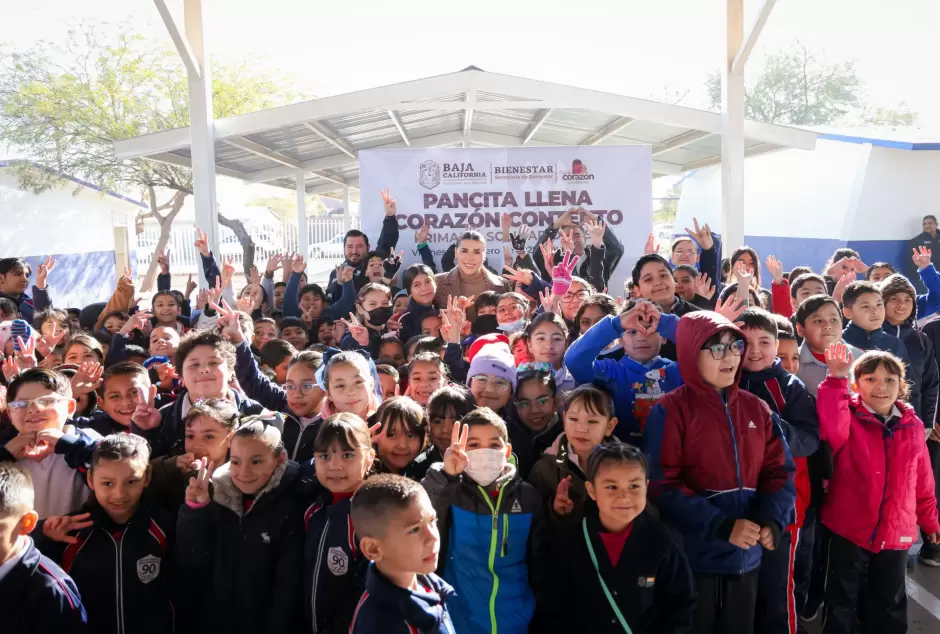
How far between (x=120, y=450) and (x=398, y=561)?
124 cm

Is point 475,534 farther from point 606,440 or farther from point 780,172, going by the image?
point 780,172

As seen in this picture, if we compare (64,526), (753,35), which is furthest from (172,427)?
(753,35)

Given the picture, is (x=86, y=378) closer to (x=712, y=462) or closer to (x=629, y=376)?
(x=629, y=376)

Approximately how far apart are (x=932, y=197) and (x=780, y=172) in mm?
3948

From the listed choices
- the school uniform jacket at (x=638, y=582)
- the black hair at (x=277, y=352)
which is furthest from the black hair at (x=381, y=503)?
the black hair at (x=277, y=352)

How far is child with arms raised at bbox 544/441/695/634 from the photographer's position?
7.90 ft

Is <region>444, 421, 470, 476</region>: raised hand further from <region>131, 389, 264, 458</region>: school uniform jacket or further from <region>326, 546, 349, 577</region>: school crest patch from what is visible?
<region>131, 389, 264, 458</region>: school uniform jacket

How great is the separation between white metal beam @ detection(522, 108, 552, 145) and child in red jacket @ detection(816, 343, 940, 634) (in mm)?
6577

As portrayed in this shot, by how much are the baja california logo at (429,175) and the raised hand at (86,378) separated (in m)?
3.87

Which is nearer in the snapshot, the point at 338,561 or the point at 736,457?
the point at 338,561

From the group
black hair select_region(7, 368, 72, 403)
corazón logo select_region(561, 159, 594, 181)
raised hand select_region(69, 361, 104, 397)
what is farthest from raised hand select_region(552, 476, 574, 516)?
corazón logo select_region(561, 159, 594, 181)

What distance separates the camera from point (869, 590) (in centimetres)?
314

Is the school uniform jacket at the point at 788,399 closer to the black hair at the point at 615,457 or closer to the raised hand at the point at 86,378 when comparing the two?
the black hair at the point at 615,457

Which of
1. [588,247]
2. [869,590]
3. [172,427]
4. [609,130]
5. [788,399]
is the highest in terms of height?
[609,130]
